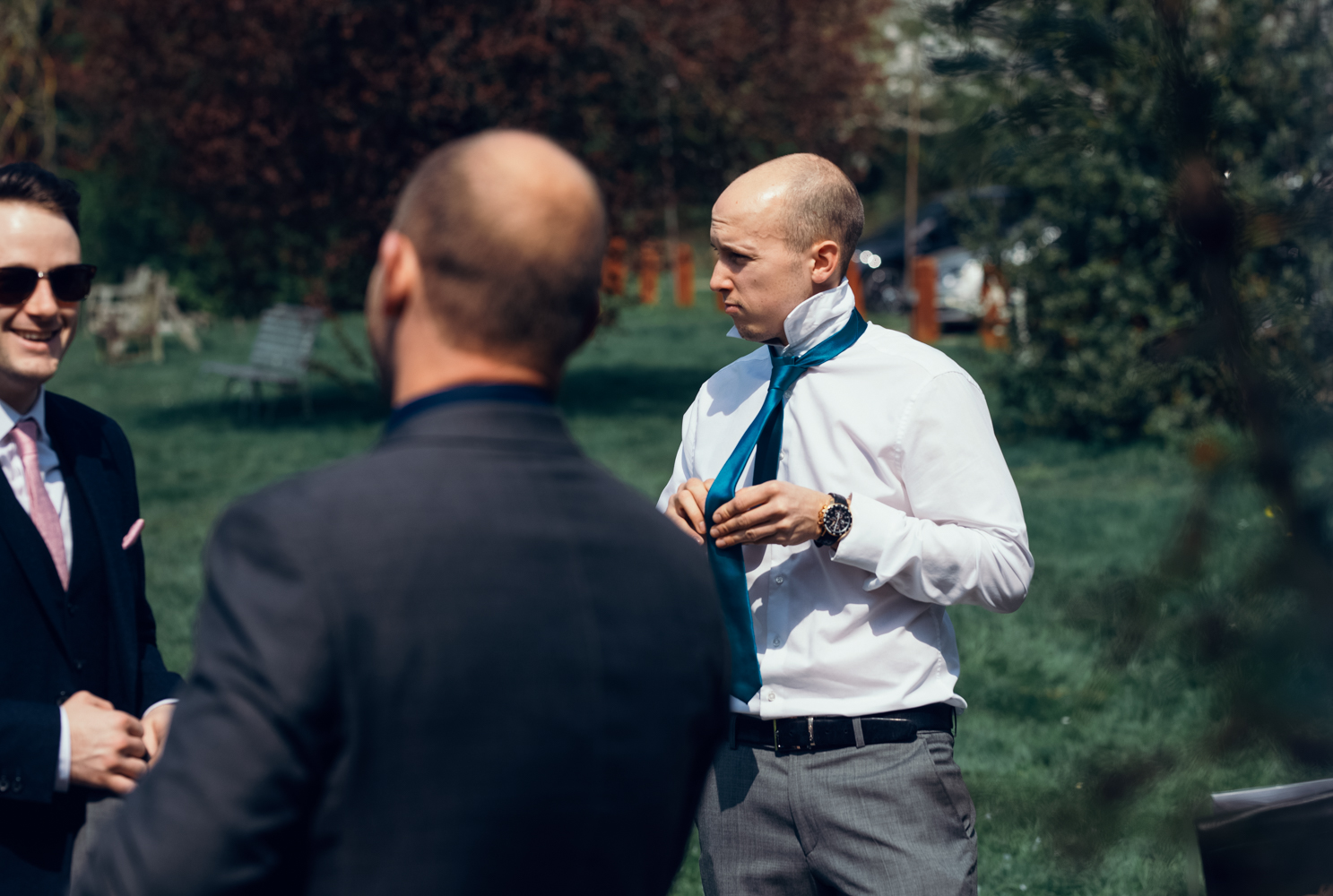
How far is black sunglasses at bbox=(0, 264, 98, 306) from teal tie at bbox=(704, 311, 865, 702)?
1.28m

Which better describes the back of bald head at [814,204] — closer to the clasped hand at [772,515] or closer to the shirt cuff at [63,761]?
the clasped hand at [772,515]

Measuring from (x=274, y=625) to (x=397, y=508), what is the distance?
0.17m

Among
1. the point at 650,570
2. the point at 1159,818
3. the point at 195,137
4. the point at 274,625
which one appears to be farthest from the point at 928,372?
A: the point at 195,137

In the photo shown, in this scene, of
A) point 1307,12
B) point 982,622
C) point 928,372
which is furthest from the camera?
point 982,622

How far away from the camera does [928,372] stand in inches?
102

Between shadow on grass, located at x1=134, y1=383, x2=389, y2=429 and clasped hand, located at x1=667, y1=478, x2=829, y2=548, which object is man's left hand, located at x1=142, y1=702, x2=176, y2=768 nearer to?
clasped hand, located at x1=667, y1=478, x2=829, y2=548

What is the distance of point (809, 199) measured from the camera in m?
2.64

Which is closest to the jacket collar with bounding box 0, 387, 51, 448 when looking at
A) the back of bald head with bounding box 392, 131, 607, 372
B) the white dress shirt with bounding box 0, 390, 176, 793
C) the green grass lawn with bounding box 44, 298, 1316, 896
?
the white dress shirt with bounding box 0, 390, 176, 793

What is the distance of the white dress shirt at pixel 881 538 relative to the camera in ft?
8.21

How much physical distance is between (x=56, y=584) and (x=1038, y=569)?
6.15 m

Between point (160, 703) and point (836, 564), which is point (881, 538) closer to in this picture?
point (836, 564)

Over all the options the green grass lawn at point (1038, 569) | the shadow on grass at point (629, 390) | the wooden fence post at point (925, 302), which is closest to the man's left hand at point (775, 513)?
the green grass lawn at point (1038, 569)

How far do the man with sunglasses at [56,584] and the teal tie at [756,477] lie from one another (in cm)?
108

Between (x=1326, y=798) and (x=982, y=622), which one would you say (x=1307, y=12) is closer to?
(x=1326, y=798)
